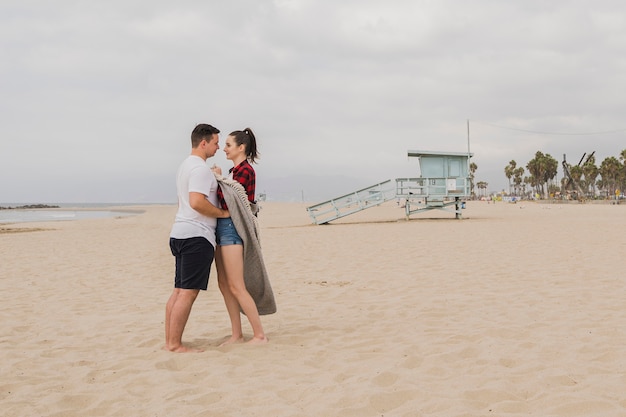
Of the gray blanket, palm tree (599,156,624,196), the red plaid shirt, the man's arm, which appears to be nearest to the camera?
the man's arm

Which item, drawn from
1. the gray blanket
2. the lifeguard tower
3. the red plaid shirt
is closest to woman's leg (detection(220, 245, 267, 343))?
the gray blanket

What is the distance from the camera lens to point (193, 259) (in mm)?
4270

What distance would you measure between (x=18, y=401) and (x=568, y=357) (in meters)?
4.00

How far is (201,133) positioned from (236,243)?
0.99 m

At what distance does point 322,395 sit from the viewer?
3414 millimetres

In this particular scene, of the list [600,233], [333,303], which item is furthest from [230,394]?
[600,233]

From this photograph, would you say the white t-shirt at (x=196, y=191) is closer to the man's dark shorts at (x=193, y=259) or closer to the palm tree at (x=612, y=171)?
the man's dark shorts at (x=193, y=259)

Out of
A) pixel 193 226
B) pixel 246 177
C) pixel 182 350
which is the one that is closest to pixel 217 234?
pixel 193 226

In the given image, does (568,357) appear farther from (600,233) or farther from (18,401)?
(600,233)

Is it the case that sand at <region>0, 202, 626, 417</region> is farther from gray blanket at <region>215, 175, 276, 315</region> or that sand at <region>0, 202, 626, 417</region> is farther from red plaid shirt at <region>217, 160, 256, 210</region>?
red plaid shirt at <region>217, 160, 256, 210</region>

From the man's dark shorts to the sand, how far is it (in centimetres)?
63

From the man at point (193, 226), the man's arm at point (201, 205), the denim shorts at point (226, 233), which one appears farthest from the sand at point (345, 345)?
the man's arm at point (201, 205)

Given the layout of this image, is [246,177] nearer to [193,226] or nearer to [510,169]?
[193,226]

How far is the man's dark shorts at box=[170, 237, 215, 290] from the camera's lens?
4254 millimetres
